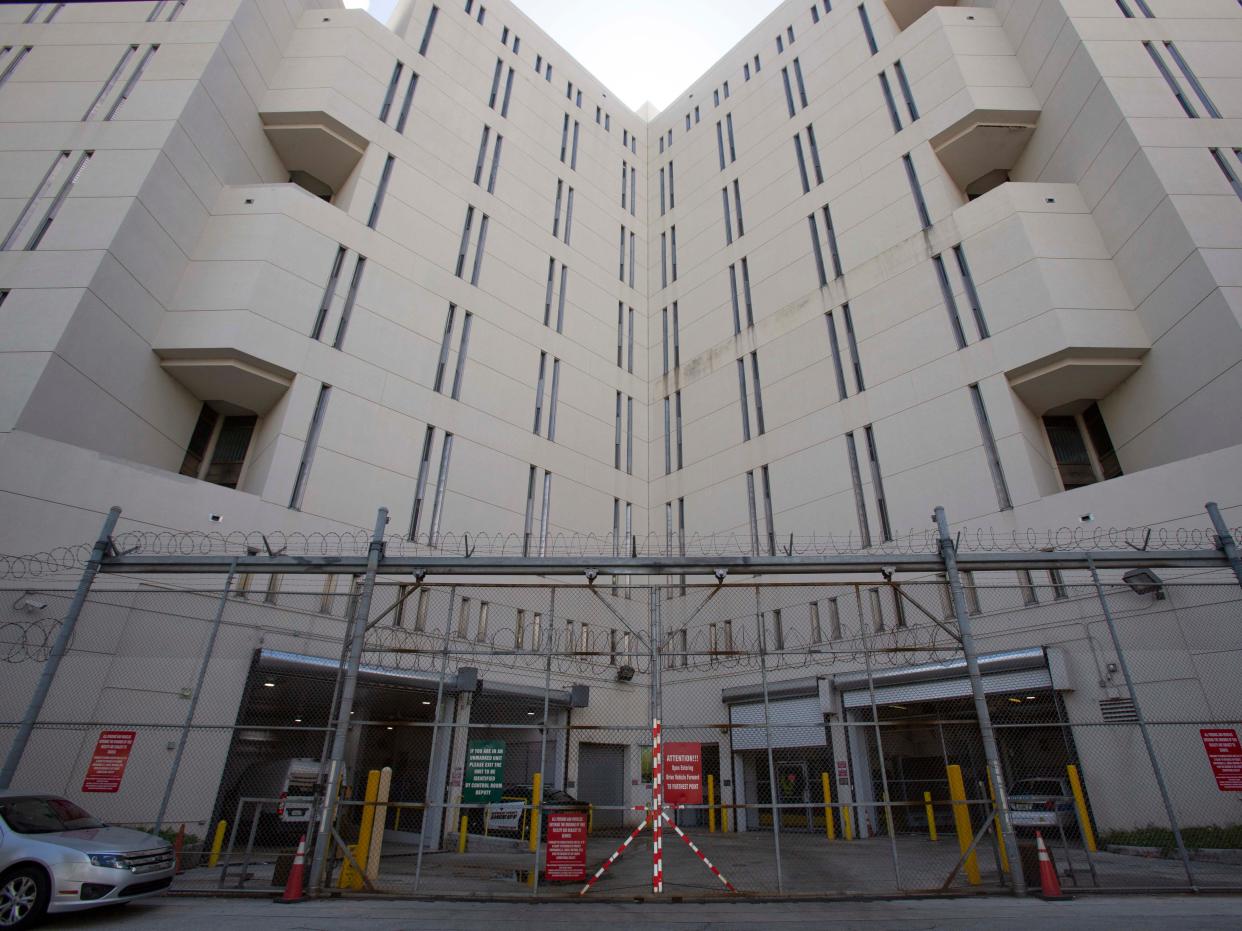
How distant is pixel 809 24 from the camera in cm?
3381

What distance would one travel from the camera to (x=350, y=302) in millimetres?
23250

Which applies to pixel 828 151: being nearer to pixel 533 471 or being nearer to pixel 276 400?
pixel 533 471

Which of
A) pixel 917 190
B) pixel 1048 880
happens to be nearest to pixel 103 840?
pixel 1048 880

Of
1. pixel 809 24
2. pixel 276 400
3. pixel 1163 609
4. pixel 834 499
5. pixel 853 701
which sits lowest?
pixel 853 701

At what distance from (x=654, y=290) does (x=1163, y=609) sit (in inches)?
1087

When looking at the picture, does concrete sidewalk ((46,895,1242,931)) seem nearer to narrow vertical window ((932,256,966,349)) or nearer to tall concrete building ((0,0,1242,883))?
tall concrete building ((0,0,1242,883))

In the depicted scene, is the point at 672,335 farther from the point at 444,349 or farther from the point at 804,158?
the point at 444,349

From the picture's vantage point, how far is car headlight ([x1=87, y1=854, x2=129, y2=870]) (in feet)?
25.0

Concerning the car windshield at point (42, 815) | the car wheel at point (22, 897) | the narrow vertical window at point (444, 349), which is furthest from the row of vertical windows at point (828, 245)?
the car wheel at point (22, 897)

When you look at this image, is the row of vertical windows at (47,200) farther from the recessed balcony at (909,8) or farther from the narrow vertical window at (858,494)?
the recessed balcony at (909,8)

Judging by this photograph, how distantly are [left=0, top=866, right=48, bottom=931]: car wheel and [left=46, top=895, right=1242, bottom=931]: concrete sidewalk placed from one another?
0.28 meters

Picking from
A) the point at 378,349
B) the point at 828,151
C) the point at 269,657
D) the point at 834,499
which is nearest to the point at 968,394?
the point at 834,499

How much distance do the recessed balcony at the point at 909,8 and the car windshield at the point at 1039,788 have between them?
33.6 meters

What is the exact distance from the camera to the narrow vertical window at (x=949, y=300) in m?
22.3
